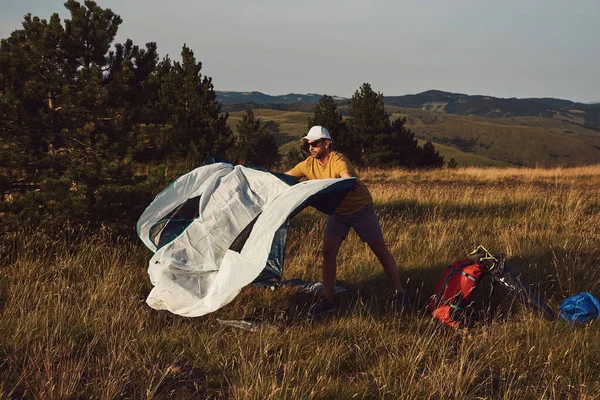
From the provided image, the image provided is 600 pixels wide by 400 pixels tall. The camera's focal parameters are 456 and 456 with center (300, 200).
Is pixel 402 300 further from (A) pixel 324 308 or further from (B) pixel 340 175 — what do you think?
(B) pixel 340 175

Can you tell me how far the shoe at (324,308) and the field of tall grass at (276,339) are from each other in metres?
0.11

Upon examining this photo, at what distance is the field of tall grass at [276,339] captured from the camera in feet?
9.33

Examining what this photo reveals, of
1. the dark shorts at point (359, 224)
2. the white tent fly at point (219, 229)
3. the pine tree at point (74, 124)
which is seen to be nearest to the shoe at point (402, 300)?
the dark shorts at point (359, 224)

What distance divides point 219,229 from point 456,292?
236 cm

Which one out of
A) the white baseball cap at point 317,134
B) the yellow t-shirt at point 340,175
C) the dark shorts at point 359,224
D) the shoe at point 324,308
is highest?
the white baseball cap at point 317,134

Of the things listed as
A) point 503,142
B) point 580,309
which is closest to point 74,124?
point 580,309

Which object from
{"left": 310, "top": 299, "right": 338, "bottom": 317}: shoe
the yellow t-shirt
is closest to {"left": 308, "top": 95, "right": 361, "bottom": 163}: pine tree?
the yellow t-shirt

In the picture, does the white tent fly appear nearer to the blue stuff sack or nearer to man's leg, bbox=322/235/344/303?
man's leg, bbox=322/235/344/303

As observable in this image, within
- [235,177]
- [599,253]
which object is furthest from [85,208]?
[599,253]

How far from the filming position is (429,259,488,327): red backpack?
4.19m

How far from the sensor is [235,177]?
4.86 meters

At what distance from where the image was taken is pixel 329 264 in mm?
4477

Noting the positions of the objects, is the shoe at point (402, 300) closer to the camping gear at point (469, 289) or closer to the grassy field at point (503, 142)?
the camping gear at point (469, 289)

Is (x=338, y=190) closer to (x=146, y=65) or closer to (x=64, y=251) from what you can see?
(x=64, y=251)
